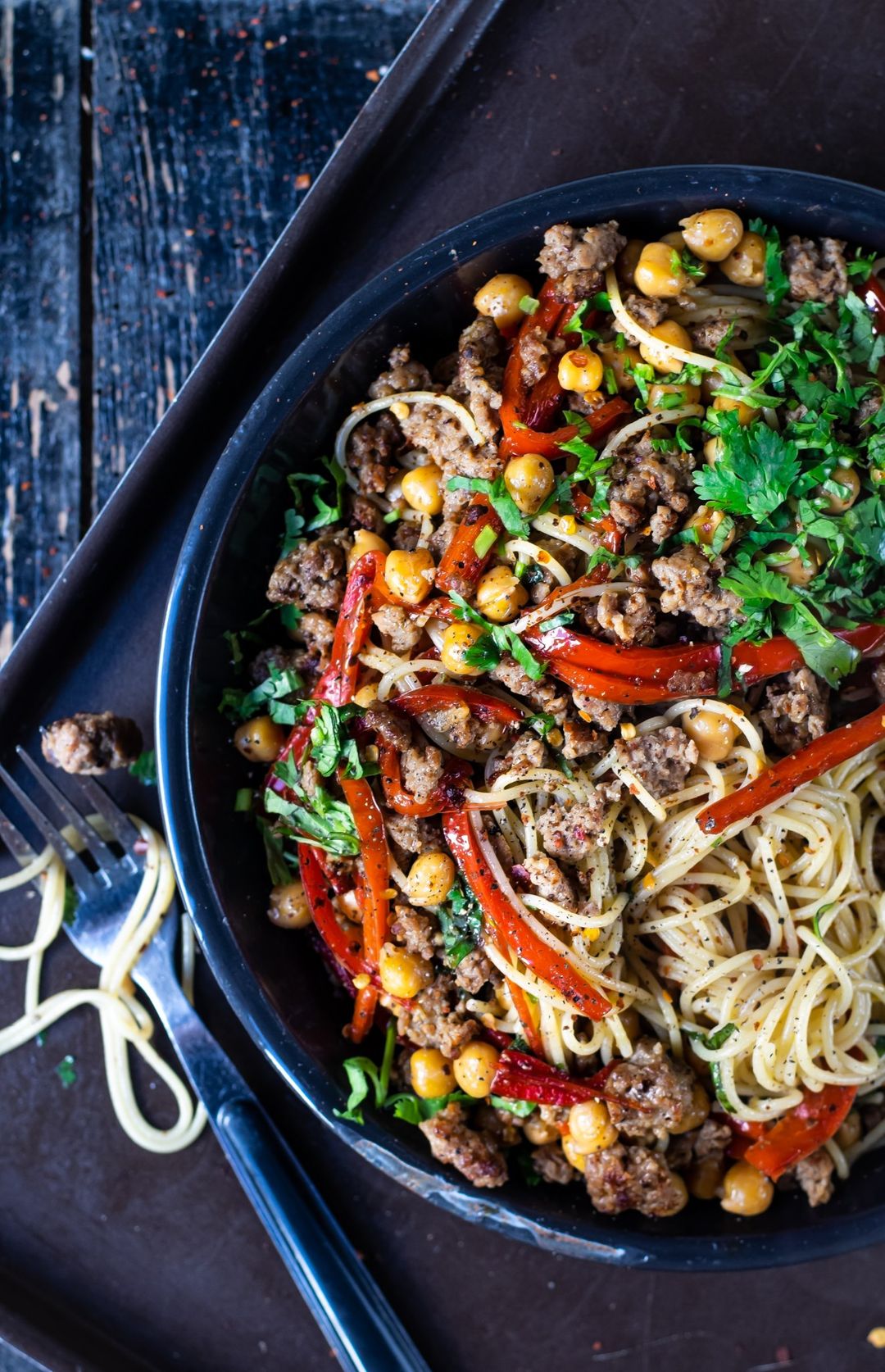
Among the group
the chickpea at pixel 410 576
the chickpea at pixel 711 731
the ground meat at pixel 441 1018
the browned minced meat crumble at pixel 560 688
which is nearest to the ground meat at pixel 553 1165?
the browned minced meat crumble at pixel 560 688

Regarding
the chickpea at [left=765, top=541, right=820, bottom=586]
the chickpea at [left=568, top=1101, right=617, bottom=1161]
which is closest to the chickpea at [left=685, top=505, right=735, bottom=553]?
the chickpea at [left=765, top=541, right=820, bottom=586]

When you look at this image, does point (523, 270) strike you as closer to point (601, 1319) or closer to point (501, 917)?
point (501, 917)

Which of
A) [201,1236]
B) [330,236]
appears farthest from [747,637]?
[201,1236]

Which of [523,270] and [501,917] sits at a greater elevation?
[523,270]

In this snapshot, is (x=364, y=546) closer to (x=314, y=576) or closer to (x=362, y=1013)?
(x=314, y=576)

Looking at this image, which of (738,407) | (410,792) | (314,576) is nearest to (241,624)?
(314,576)

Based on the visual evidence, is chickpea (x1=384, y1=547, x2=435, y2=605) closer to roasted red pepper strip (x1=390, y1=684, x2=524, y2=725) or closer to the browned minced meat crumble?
the browned minced meat crumble

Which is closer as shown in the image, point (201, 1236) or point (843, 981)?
point (843, 981)
